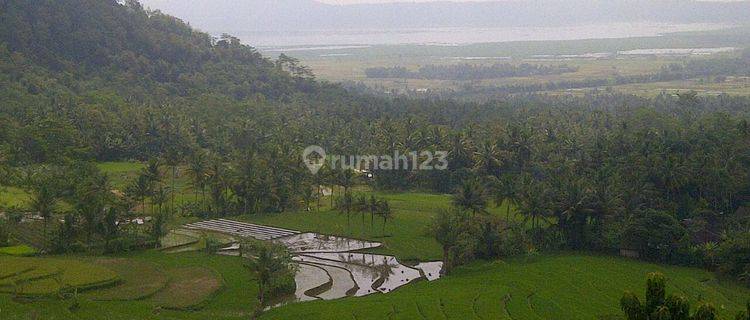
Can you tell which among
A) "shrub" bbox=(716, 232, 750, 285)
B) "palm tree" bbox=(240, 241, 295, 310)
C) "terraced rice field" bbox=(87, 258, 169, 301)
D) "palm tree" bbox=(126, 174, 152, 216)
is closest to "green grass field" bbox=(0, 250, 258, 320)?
"terraced rice field" bbox=(87, 258, 169, 301)

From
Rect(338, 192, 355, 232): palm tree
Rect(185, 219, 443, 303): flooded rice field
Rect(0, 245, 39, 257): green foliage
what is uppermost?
Rect(338, 192, 355, 232): palm tree

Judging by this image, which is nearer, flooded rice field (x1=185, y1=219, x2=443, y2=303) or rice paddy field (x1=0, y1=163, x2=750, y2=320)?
rice paddy field (x1=0, y1=163, x2=750, y2=320)

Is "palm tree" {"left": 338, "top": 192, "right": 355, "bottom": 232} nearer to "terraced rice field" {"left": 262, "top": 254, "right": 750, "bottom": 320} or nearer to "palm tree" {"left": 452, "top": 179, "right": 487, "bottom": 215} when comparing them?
"palm tree" {"left": 452, "top": 179, "right": 487, "bottom": 215}

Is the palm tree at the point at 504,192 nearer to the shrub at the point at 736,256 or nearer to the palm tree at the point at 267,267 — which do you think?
the shrub at the point at 736,256

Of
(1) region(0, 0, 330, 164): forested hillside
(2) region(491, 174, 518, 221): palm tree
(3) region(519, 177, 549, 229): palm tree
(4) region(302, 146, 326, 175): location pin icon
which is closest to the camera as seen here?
(3) region(519, 177, 549, 229): palm tree

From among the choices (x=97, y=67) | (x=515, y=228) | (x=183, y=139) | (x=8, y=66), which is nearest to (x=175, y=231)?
(x=515, y=228)

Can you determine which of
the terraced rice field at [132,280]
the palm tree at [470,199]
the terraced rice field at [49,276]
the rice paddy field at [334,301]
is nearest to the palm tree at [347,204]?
the rice paddy field at [334,301]

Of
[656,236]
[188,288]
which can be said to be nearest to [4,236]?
[188,288]

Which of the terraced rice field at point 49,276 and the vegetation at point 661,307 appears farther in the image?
the terraced rice field at point 49,276
